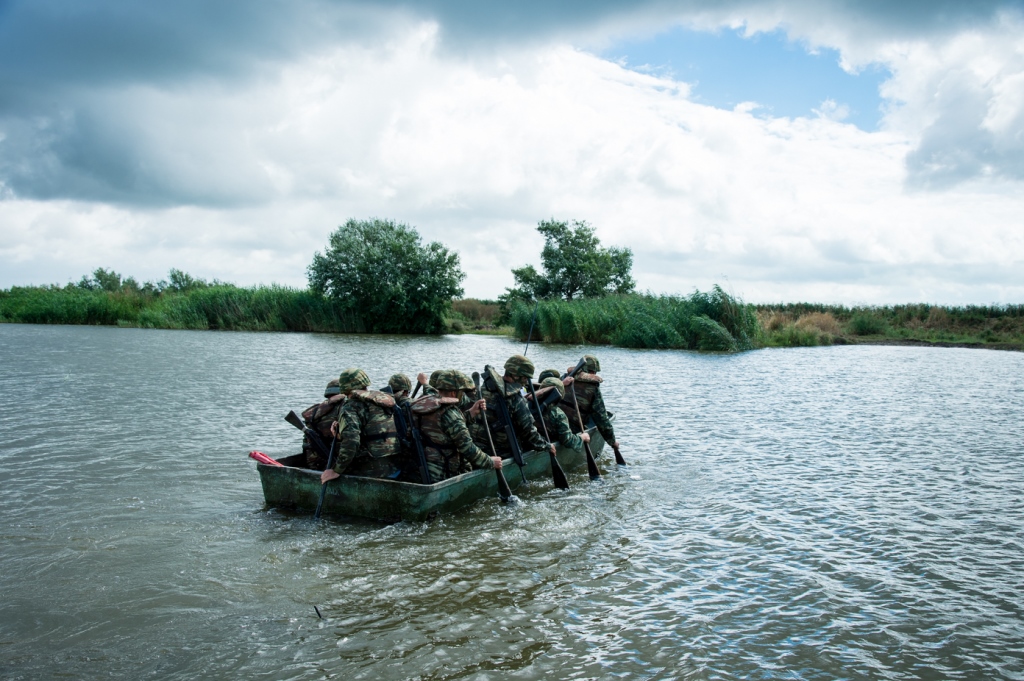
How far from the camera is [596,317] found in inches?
1582

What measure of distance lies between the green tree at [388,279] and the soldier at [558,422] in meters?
40.5

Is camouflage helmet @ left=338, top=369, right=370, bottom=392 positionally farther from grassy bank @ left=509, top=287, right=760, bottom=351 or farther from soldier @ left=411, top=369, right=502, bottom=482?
grassy bank @ left=509, top=287, right=760, bottom=351

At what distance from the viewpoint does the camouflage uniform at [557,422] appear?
1045cm

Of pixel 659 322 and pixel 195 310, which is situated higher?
pixel 195 310

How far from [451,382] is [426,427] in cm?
62

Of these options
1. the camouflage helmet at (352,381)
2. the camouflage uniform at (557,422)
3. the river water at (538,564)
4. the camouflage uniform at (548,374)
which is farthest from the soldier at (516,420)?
the camouflage helmet at (352,381)

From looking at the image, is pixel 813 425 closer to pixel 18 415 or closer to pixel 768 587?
pixel 768 587

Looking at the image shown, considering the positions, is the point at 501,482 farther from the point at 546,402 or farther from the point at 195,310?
the point at 195,310

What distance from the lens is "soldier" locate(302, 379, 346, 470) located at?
882cm

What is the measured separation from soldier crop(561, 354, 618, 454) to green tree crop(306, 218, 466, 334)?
39789mm

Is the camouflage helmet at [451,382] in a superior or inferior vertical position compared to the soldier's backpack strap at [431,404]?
superior

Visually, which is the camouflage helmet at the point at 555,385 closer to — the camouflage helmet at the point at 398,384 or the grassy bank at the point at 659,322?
the camouflage helmet at the point at 398,384

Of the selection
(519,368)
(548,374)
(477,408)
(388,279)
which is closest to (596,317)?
→ (388,279)

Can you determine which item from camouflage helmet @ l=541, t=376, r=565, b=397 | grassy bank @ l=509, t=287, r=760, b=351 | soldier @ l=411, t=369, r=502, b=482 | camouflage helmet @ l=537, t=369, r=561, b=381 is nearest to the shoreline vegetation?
grassy bank @ l=509, t=287, r=760, b=351
